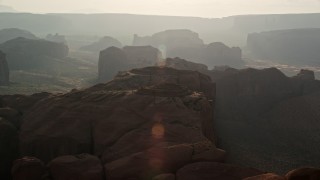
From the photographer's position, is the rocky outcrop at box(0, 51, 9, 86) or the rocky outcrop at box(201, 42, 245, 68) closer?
the rocky outcrop at box(0, 51, 9, 86)

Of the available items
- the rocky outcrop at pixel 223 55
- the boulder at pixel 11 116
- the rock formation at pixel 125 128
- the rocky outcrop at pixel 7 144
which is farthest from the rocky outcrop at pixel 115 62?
the rocky outcrop at pixel 7 144

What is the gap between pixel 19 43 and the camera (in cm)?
14338

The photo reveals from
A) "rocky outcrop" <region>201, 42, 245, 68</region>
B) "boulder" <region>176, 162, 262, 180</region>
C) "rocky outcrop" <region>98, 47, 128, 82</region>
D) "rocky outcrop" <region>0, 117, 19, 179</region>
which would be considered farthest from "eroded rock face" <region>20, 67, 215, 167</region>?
"rocky outcrop" <region>201, 42, 245, 68</region>

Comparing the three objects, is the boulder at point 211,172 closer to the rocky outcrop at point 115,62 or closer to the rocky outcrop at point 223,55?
the rocky outcrop at point 115,62

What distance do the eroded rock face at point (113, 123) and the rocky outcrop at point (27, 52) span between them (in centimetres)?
10142

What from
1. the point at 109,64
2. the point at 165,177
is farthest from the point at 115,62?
the point at 165,177

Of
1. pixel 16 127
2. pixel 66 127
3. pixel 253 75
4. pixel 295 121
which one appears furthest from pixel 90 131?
pixel 253 75

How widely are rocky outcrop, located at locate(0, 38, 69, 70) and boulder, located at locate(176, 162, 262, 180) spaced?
116 metres

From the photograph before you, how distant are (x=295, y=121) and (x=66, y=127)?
126 feet

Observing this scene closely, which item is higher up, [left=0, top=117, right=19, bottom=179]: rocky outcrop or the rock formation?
the rock formation

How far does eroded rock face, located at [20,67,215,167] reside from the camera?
29078 millimetres

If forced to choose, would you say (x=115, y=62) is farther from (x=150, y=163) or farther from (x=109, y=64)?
(x=150, y=163)

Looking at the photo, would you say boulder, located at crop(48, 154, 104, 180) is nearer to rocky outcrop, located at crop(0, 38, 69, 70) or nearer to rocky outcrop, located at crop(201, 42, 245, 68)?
rocky outcrop, located at crop(0, 38, 69, 70)

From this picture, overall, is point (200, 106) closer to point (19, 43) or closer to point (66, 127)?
point (66, 127)
